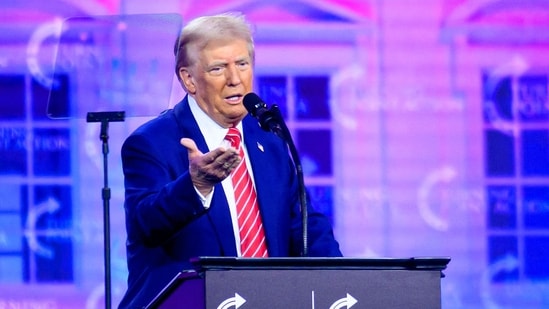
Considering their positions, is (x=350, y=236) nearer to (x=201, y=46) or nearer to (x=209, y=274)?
(x=201, y=46)

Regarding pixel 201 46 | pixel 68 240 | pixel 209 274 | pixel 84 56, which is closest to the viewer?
pixel 209 274

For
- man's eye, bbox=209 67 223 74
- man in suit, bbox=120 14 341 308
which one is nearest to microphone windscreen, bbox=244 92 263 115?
man in suit, bbox=120 14 341 308

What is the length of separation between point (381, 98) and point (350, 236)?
61 centimetres

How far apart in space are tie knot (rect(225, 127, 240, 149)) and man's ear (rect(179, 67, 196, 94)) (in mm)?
162

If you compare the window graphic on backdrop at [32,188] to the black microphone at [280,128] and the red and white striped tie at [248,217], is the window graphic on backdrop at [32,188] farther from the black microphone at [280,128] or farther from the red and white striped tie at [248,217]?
the black microphone at [280,128]

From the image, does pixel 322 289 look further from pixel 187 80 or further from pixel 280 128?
pixel 187 80

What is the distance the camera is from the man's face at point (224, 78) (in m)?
3.42

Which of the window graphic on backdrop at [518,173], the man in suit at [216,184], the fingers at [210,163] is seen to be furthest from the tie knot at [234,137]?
the window graphic on backdrop at [518,173]

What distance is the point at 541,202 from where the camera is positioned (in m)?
5.27

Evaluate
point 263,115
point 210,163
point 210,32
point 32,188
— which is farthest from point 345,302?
point 32,188

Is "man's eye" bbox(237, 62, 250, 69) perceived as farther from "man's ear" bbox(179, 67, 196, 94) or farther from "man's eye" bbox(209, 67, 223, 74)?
"man's ear" bbox(179, 67, 196, 94)

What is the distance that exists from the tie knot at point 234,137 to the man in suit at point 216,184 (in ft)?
0.04

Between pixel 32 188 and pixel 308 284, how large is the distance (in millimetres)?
2747

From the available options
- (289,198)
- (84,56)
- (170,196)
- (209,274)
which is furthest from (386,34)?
(209,274)
